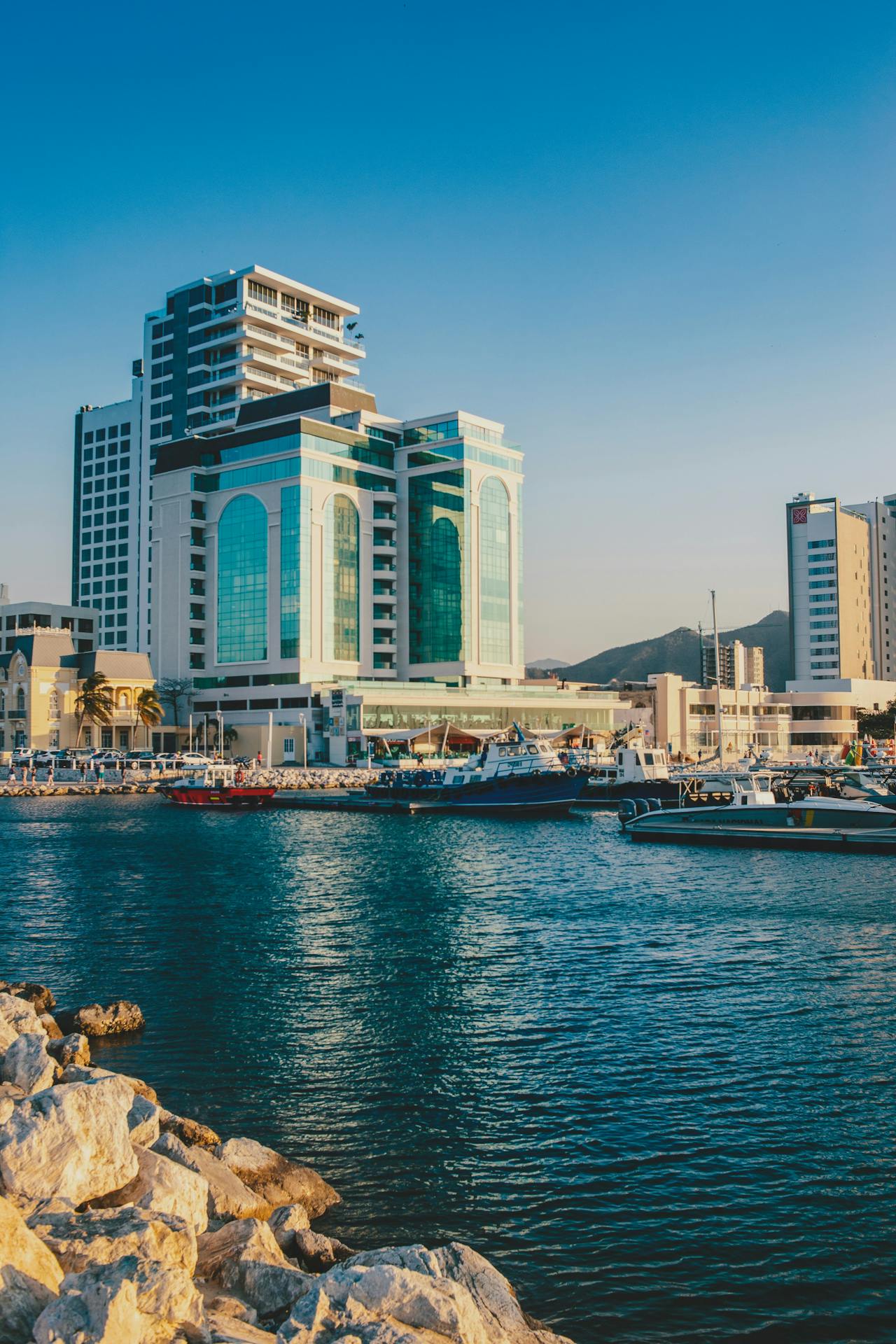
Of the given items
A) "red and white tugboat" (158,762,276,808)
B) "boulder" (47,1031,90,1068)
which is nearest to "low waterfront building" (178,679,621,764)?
"red and white tugboat" (158,762,276,808)

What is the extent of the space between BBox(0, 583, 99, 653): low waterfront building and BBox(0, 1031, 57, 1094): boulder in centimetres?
14585

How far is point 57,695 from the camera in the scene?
128500 mm

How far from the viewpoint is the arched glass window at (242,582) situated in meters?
133

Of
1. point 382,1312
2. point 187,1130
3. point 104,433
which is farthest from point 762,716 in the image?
point 382,1312

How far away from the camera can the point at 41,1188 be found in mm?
10750

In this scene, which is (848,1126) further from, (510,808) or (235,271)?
(235,271)

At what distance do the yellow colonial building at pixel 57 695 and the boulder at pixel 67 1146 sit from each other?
119129mm

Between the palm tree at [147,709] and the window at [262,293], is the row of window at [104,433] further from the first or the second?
the palm tree at [147,709]

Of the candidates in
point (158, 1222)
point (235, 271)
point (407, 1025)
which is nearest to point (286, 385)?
point (235, 271)

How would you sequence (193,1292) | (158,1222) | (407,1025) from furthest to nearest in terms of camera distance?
(407,1025), (158,1222), (193,1292)

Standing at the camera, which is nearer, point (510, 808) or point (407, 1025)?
point (407, 1025)

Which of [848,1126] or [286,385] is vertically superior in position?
[286,385]

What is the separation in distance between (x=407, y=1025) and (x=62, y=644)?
12160cm

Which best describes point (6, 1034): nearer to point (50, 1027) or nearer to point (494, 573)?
point (50, 1027)
